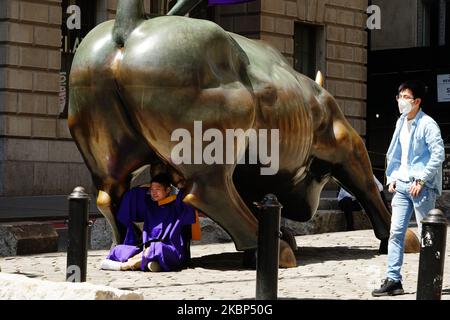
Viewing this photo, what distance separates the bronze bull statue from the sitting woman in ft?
0.57

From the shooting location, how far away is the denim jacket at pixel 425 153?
7.83 m

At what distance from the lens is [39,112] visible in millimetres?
21828

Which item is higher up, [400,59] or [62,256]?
[400,59]

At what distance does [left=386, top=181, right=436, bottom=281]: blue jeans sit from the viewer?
310 inches

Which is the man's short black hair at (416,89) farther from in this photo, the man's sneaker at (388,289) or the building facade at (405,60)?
the building facade at (405,60)

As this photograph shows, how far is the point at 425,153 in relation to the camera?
7984 millimetres

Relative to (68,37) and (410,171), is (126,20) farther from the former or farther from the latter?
(68,37)

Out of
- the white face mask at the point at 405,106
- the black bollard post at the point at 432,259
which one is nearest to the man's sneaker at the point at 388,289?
the black bollard post at the point at 432,259

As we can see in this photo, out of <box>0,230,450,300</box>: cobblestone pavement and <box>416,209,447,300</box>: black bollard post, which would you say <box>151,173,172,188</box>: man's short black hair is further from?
<box>416,209,447,300</box>: black bollard post

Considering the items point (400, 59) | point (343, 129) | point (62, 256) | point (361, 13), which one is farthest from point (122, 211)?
point (400, 59)

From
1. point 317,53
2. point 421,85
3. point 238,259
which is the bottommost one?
point 238,259
